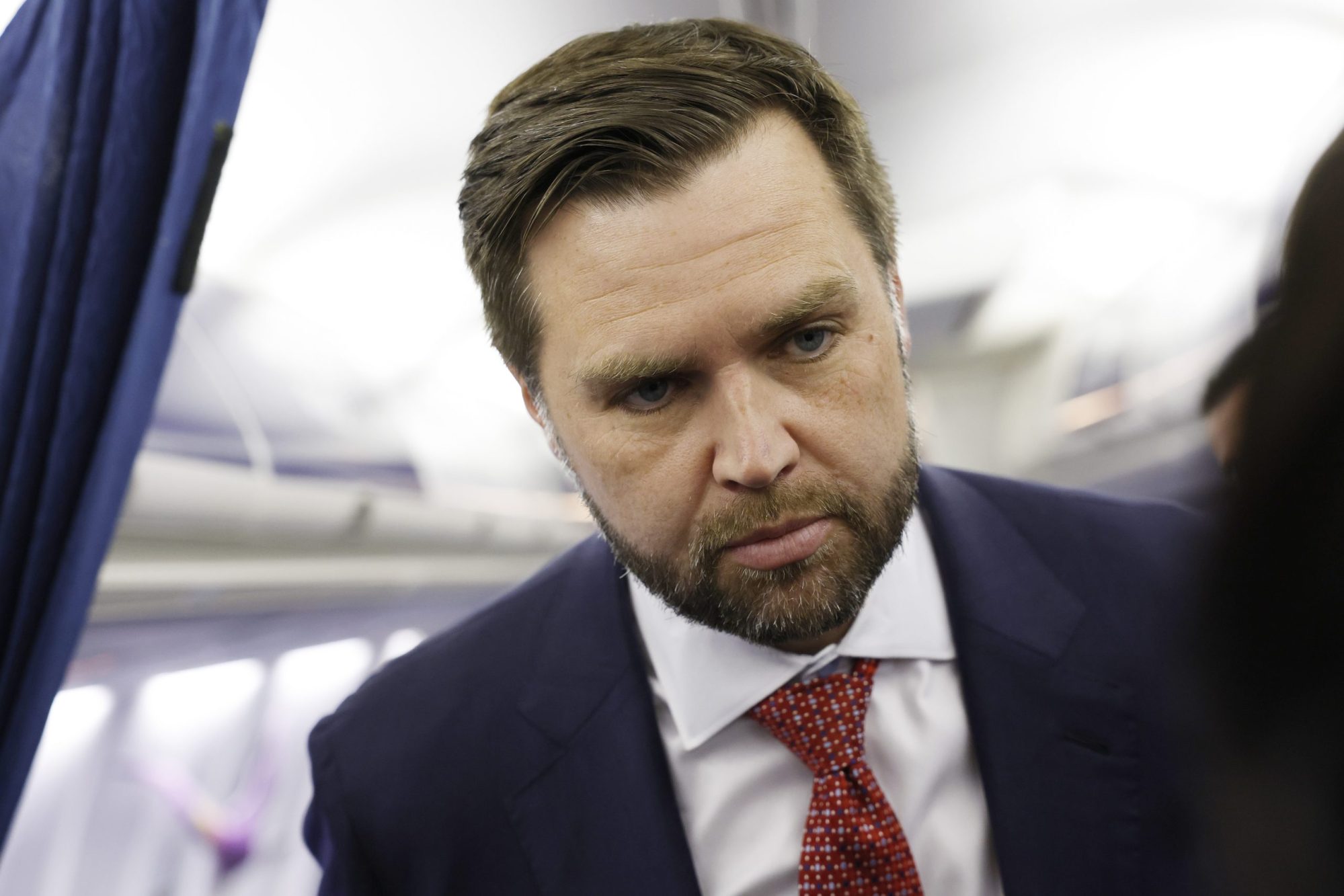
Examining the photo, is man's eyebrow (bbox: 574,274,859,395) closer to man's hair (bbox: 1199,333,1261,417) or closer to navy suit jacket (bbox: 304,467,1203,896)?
navy suit jacket (bbox: 304,467,1203,896)

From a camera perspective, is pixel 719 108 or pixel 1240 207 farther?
pixel 1240 207

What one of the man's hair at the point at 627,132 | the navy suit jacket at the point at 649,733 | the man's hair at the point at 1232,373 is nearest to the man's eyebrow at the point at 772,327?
the man's hair at the point at 627,132

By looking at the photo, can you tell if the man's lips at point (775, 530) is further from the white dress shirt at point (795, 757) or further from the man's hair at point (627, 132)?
the man's hair at point (627, 132)

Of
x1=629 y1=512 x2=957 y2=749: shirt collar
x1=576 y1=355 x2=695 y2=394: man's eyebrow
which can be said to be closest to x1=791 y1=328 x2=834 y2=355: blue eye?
x1=576 y1=355 x2=695 y2=394: man's eyebrow

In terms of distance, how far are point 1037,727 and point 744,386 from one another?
62 centimetres

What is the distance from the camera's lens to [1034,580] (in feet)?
4.39

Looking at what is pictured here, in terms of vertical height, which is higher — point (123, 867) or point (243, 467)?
point (243, 467)

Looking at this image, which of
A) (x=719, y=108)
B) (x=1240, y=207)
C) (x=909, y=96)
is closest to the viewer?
(x=719, y=108)

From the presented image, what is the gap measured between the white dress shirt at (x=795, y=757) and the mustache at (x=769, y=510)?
0.16 metres

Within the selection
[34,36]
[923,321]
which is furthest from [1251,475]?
[923,321]

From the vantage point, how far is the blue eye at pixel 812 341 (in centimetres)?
112

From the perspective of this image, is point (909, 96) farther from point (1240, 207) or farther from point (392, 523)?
point (392, 523)

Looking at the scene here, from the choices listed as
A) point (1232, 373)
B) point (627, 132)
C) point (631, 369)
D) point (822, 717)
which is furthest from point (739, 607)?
point (1232, 373)

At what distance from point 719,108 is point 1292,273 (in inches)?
33.7
